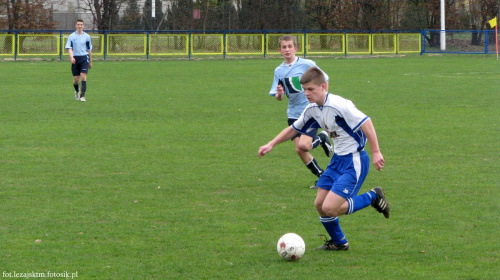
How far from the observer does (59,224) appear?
22.0ft

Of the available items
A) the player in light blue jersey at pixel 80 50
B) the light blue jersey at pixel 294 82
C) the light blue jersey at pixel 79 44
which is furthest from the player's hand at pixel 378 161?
the light blue jersey at pixel 79 44

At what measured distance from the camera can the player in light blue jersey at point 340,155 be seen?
223 inches

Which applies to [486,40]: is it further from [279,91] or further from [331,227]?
[331,227]

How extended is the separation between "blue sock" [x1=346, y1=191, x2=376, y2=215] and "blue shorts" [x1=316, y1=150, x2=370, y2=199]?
55 mm

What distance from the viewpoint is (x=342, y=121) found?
19.0ft

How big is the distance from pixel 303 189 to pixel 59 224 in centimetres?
295

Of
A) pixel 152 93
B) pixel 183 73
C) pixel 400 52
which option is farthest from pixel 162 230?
pixel 400 52

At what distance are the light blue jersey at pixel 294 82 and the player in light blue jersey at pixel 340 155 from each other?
2723 millimetres

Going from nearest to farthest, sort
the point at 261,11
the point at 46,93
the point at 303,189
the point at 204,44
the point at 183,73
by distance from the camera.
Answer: the point at 303,189
the point at 46,93
the point at 183,73
the point at 204,44
the point at 261,11

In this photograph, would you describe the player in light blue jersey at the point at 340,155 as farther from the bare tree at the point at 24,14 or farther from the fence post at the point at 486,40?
the bare tree at the point at 24,14

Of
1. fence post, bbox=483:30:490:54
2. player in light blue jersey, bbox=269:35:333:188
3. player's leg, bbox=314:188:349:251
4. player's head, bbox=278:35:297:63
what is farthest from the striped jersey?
fence post, bbox=483:30:490:54

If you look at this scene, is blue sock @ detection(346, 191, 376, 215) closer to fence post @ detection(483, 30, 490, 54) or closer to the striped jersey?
the striped jersey

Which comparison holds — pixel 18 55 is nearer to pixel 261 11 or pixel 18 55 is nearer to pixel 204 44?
pixel 204 44

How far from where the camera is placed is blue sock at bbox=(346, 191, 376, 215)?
5.79 metres
